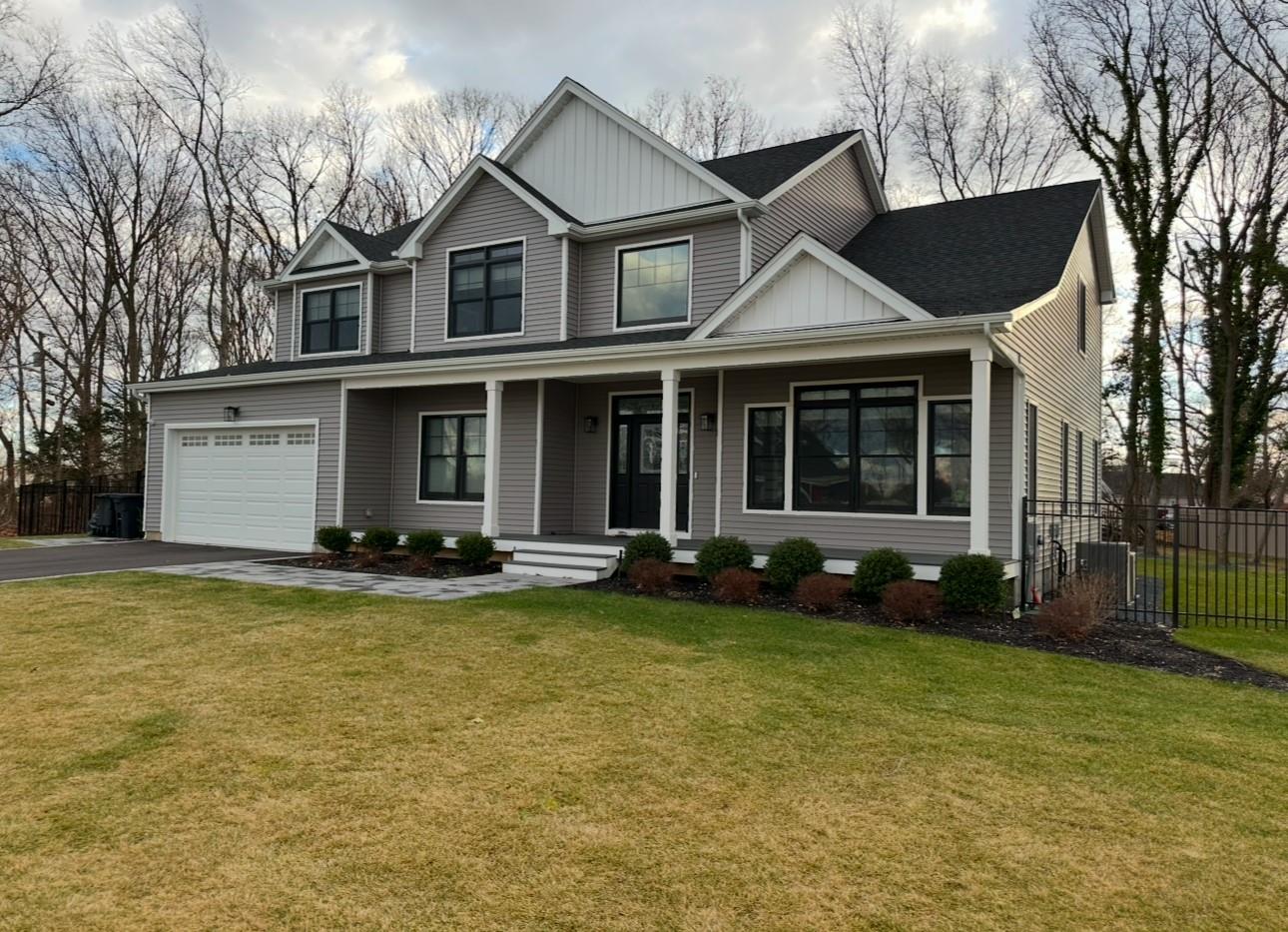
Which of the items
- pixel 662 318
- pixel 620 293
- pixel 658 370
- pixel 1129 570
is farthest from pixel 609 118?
pixel 1129 570

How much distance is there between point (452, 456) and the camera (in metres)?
14.2

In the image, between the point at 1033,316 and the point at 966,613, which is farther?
the point at 1033,316

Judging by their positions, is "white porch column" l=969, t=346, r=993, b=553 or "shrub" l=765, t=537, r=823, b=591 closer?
"white porch column" l=969, t=346, r=993, b=553

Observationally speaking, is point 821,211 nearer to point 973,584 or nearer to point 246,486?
point 973,584

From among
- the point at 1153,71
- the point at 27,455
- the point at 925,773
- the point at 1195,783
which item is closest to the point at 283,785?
the point at 925,773

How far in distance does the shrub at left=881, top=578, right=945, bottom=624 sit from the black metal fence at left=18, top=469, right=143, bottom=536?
17.6 metres

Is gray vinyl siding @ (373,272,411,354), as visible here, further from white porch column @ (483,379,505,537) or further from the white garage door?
white porch column @ (483,379,505,537)

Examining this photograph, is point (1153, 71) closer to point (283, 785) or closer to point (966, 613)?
point (966, 613)

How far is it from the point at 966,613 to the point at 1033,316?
4487 mm

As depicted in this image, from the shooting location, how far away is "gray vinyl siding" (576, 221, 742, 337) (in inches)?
473

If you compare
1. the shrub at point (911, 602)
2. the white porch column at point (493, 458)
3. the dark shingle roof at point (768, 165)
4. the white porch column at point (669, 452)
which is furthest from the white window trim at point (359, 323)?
the shrub at point (911, 602)

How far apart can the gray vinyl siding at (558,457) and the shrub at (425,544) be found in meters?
1.68

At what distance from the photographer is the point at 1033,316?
1070cm

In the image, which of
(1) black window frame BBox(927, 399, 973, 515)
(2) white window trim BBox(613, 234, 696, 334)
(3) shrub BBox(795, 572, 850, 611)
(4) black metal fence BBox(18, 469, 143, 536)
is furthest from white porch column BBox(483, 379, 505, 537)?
(4) black metal fence BBox(18, 469, 143, 536)
